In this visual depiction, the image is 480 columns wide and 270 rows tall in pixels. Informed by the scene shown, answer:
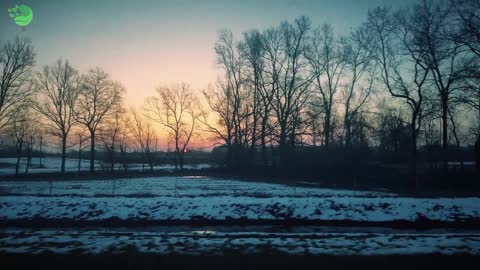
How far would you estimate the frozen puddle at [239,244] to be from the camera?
26.1 feet

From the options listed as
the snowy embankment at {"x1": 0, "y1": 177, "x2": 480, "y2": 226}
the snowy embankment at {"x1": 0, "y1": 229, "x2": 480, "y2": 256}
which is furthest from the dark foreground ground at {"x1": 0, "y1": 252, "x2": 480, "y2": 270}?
the snowy embankment at {"x1": 0, "y1": 177, "x2": 480, "y2": 226}

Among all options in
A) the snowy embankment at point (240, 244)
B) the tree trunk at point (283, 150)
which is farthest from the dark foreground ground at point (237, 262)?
the tree trunk at point (283, 150)

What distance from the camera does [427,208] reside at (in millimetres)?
13477

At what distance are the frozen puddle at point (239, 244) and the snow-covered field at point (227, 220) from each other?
1.0 inches

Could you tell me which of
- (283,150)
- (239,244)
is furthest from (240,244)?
(283,150)

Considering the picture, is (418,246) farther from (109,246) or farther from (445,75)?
(445,75)

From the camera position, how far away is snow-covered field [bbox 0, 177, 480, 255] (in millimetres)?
8352

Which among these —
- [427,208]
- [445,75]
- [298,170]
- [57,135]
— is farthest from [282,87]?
[57,135]

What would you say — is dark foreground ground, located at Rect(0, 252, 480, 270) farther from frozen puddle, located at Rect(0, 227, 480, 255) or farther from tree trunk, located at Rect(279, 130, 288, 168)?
tree trunk, located at Rect(279, 130, 288, 168)

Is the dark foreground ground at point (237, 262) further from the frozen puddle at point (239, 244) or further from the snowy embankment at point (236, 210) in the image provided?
the snowy embankment at point (236, 210)

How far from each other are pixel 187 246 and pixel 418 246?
247 inches

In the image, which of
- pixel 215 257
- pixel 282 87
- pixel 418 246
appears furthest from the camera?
pixel 282 87

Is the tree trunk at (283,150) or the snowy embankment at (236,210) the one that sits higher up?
the tree trunk at (283,150)

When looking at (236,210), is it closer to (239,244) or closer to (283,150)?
(239,244)
